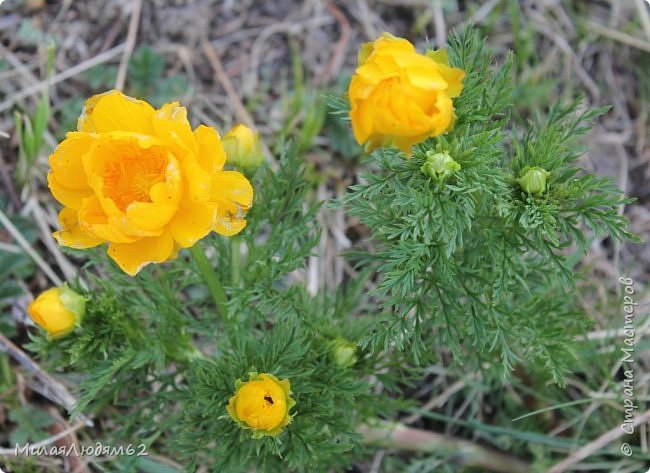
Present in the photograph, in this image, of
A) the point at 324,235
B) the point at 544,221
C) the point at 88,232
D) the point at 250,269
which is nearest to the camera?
the point at 88,232

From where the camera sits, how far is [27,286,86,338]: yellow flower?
2.00 meters

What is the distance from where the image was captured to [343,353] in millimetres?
2148

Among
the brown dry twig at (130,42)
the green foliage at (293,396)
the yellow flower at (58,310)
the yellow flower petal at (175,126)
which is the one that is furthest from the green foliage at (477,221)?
the brown dry twig at (130,42)

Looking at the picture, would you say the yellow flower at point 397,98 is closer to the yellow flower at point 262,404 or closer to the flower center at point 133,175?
the flower center at point 133,175

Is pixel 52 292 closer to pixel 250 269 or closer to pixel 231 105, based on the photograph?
pixel 250 269

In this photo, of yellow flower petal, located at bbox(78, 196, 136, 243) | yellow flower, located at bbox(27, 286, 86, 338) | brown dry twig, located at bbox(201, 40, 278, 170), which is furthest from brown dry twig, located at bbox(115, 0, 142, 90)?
yellow flower petal, located at bbox(78, 196, 136, 243)

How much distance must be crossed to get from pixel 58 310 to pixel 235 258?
0.51 meters

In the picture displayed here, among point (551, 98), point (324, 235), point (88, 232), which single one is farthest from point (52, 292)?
point (551, 98)

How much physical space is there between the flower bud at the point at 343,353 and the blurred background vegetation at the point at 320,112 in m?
0.63

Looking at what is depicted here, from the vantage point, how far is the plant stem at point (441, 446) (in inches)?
106

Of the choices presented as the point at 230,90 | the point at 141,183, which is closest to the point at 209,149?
the point at 141,183

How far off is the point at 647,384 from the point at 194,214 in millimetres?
1896

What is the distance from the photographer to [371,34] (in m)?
3.43

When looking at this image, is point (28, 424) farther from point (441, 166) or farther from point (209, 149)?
point (441, 166)
